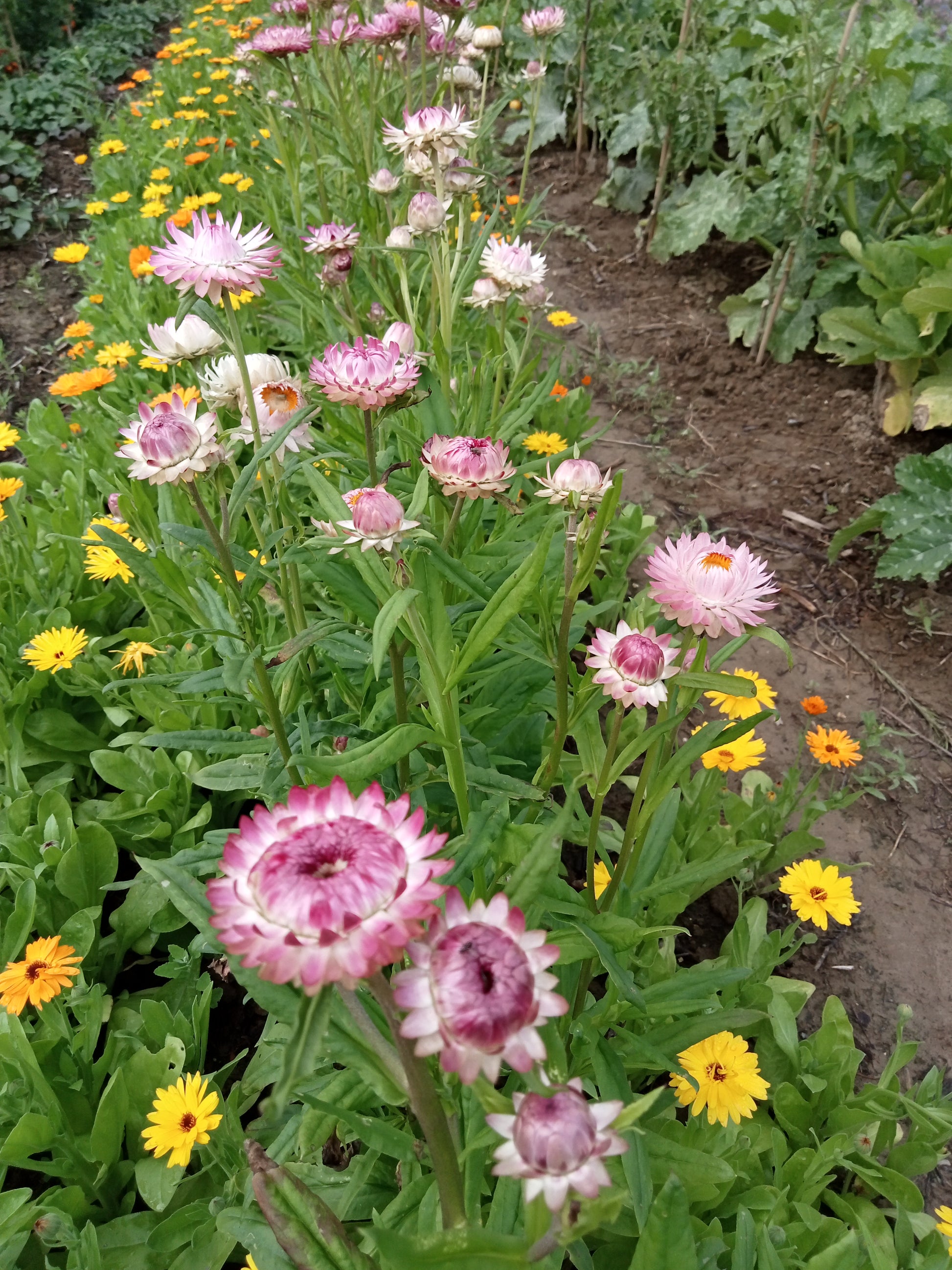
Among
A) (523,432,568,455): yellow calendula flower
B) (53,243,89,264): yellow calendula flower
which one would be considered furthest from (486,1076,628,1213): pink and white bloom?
(53,243,89,264): yellow calendula flower

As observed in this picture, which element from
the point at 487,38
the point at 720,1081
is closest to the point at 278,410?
the point at 720,1081

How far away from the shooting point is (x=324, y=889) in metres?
0.53

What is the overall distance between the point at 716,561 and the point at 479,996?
0.61 metres

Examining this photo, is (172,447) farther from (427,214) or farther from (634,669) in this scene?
(427,214)

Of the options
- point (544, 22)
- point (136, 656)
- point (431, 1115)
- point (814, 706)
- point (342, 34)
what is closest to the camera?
point (431, 1115)

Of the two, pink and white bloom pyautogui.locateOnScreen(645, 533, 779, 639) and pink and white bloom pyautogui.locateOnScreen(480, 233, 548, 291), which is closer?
pink and white bloom pyautogui.locateOnScreen(645, 533, 779, 639)

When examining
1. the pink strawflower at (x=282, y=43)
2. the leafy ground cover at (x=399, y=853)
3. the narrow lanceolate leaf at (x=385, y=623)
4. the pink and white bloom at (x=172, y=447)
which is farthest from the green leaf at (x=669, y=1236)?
the pink strawflower at (x=282, y=43)

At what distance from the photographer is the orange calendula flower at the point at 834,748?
5.67 feet

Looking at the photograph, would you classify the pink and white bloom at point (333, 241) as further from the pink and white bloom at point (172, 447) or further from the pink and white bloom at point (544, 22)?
the pink and white bloom at point (544, 22)

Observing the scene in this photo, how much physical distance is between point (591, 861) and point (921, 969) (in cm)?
113

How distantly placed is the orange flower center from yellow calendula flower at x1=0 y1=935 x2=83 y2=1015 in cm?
104

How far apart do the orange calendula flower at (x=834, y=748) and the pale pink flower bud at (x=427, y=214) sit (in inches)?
48.5

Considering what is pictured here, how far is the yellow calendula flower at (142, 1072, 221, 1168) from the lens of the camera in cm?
115

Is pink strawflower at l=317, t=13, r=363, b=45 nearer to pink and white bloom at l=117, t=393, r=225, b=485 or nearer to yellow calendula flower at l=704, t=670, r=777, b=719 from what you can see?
pink and white bloom at l=117, t=393, r=225, b=485
